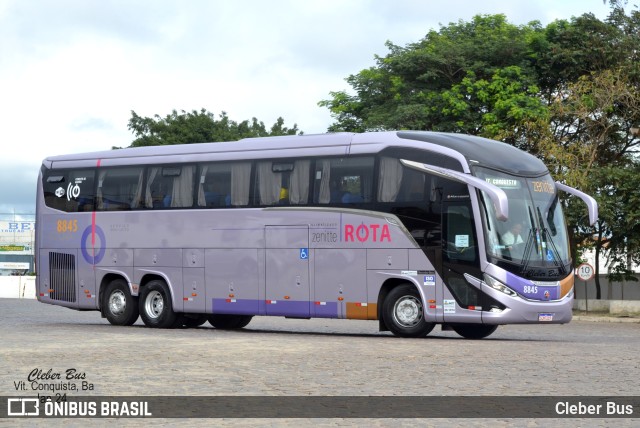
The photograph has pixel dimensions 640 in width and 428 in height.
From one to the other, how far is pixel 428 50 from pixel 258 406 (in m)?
38.9

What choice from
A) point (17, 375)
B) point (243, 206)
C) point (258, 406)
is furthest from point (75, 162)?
point (258, 406)

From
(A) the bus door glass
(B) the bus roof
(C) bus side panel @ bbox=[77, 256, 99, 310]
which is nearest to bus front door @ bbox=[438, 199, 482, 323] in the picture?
(A) the bus door glass

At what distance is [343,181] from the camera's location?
2461cm

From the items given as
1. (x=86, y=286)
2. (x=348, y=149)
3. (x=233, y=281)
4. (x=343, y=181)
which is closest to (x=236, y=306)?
(x=233, y=281)

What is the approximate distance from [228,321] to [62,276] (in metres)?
4.26

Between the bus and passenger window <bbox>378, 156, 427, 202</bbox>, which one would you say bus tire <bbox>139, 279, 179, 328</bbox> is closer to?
the bus

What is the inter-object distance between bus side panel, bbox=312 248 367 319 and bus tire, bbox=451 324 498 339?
2213 mm

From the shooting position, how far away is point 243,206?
26219mm

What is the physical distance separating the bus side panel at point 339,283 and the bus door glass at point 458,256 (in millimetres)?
1962

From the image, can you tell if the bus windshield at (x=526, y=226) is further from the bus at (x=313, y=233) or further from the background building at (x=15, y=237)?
the background building at (x=15, y=237)

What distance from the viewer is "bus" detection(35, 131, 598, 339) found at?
2300cm

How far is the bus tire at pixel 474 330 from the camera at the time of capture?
2502 cm

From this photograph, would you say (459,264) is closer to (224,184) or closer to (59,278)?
(224,184)

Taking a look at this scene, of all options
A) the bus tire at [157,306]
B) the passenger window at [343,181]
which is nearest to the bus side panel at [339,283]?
the passenger window at [343,181]
